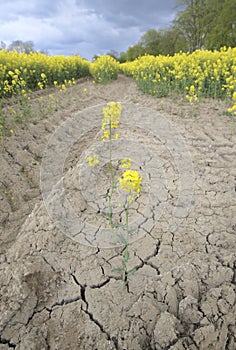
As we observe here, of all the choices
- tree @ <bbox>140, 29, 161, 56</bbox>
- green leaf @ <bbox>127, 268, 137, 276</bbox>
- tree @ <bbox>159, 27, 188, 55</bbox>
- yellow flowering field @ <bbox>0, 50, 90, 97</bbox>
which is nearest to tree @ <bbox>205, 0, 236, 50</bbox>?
tree @ <bbox>159, 27, 188, 55</bbox>

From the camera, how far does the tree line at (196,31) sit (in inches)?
723

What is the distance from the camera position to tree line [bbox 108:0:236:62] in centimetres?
1838

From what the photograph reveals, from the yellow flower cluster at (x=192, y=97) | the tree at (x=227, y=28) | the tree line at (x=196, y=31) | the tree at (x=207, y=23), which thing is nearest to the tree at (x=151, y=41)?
the tree line at (x=196, y=31)

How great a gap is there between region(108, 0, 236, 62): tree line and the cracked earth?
19.8 m

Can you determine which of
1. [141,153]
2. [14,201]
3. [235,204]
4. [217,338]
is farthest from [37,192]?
[217,338]

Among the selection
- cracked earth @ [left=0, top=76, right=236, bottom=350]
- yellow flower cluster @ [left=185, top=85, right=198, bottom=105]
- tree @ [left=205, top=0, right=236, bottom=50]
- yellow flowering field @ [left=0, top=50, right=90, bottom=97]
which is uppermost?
tree @ [left=205, top=0, right=236, bottom=50]

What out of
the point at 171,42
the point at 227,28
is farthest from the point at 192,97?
the point at 171,42

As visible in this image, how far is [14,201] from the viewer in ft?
12.1

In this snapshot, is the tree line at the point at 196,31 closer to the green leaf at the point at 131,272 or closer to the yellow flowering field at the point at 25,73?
the yellow flowering field at the point at 25,73

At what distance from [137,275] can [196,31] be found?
29.9 metres

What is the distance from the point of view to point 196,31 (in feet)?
84.5

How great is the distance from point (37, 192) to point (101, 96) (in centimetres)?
609

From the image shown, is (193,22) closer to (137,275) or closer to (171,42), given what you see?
(171,42)

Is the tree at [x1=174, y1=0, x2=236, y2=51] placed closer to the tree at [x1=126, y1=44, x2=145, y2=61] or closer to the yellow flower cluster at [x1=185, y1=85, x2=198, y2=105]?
the tree at [x1=126, y1=44, x2=145, y2=61]
